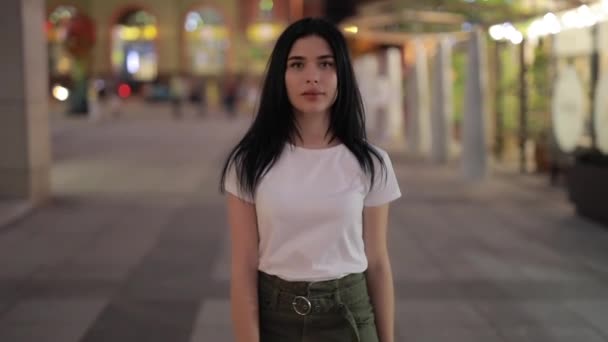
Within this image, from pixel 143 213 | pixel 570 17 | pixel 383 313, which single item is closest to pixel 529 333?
pixel 383 313

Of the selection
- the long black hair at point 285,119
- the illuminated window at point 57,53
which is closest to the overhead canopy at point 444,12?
the long black hair at point 285,119

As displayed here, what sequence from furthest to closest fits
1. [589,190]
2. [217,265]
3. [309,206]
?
1. [589,190]
2. [217,265]
3. [309,206]

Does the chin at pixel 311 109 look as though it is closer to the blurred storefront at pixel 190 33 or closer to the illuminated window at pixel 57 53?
the blurred storefront at pixel 190 33

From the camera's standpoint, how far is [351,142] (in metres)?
2.80

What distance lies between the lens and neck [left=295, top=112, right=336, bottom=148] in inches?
109

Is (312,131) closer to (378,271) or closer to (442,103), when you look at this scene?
(378,271)

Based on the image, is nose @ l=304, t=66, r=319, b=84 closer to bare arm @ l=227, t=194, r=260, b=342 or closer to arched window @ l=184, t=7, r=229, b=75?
bare arm @ l=227, t=194, r=260, b=342

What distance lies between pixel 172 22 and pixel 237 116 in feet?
74.6

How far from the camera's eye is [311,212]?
8.68 feet

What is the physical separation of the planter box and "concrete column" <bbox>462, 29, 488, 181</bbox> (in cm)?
381

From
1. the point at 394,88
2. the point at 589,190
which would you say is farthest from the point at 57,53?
the point at 589,190

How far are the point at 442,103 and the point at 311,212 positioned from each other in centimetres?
1561

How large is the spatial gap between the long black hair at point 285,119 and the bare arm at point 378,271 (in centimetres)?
15

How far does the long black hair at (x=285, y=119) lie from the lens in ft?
9.00
